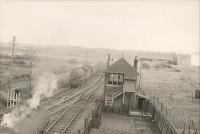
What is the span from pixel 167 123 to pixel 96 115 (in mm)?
8009

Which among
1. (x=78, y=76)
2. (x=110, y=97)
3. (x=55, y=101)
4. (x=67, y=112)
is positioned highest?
(x=78, y=76)

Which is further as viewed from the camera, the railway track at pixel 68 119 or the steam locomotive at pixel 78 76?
the steam locomotive at pixel 78 76

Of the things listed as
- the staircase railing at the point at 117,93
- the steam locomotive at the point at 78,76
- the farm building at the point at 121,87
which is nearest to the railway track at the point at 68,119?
the farm building at the point at 121,87

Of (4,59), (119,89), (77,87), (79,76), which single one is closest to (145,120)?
(119,89)

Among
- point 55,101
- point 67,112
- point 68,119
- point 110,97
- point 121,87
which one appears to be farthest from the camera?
point 55,101

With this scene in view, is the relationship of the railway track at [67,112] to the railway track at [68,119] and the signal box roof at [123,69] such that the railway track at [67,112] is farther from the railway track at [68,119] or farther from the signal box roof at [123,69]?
the signal box roof at [123,69]

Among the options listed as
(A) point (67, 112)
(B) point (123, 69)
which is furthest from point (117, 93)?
(A) point (67, 112)

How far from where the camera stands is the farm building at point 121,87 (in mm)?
37625

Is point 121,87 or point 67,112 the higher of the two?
point 121,87

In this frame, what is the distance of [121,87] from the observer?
38.4 meters

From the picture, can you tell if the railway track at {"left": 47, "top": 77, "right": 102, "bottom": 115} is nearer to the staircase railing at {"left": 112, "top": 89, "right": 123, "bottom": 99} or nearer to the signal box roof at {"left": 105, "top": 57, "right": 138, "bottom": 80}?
the staircase railing at {"left": 112, "top": 89, "right": 123, "bottom": 99}

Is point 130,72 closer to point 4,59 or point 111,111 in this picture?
point 111,111

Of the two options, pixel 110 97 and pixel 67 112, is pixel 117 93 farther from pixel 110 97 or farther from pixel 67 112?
pixel 67 112

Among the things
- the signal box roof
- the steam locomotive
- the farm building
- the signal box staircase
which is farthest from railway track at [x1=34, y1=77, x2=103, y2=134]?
the signal box roof
